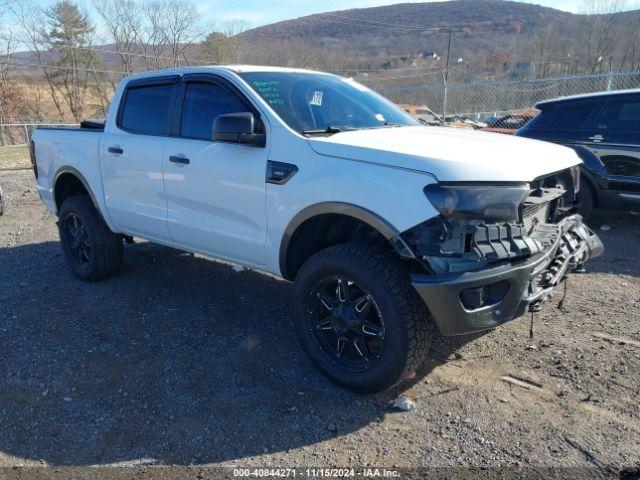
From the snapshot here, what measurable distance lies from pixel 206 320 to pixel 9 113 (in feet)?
118

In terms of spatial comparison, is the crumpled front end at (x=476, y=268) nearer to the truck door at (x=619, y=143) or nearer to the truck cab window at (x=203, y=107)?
the truck cab window at (x=203, y=107)

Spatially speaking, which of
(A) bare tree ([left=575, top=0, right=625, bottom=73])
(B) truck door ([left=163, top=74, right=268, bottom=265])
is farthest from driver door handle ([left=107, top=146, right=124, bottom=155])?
(A) bare tree ([left=575, top=0, right=625, bottom=73])

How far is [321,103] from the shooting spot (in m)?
3.83

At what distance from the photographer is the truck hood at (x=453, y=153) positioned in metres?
2.70

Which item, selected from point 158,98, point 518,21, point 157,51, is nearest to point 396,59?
point 518,21

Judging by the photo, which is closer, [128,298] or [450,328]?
[450,328]

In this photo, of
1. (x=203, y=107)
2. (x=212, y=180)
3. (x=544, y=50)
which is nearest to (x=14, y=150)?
(x=203, y=107)

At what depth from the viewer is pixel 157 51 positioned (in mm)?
42688

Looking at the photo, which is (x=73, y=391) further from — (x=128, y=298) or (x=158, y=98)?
(x=158, y=98)

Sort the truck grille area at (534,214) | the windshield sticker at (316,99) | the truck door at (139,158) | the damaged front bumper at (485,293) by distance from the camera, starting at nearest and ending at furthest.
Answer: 1. the damaged front bumper at (485,293)
2. the truck grille area at (534,214)
3. the windshield sticker at (316,99)
4. the truck door at (139,158)

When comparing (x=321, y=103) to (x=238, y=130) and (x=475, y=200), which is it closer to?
(x=238, y=130)

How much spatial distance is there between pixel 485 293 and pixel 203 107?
8.28ft

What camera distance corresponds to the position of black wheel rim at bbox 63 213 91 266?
5.18m

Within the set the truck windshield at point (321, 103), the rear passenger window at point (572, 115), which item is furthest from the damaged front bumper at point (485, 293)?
the rear passenger window at point (572, 115)
